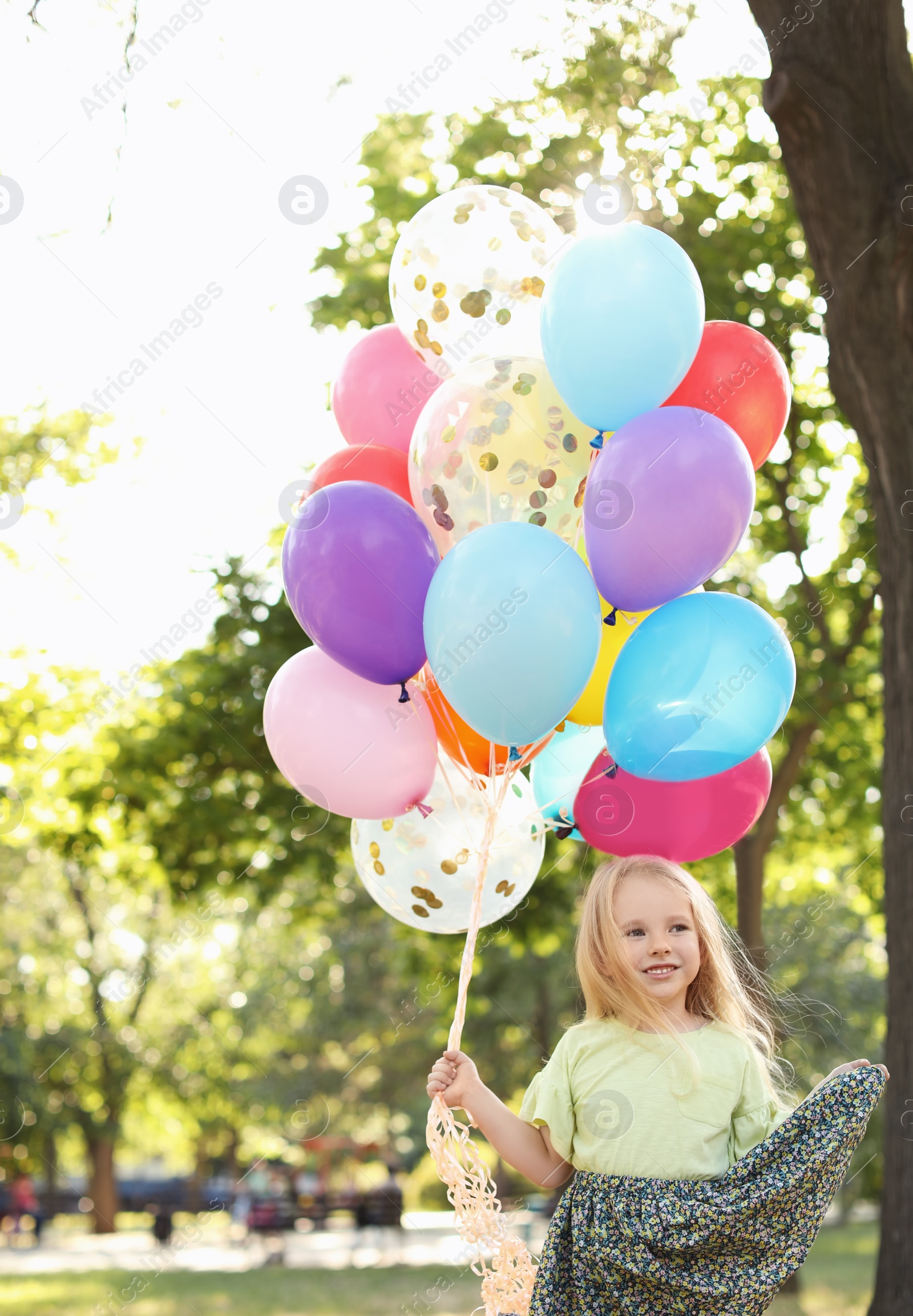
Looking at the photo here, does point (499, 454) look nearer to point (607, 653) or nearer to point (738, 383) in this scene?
point (607, 653)

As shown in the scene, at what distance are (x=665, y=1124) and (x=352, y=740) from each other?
49.0 inches

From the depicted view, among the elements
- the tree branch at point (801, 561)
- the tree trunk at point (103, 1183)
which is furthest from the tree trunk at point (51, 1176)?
the tree branch at point (801, 561)

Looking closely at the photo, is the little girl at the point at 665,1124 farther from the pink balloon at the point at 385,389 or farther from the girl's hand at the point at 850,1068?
the pink balloon at the point at 385,389

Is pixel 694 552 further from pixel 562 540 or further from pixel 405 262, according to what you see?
pixel 405 262

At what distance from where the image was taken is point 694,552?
2.80m

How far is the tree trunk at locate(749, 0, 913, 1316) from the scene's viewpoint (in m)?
4.84

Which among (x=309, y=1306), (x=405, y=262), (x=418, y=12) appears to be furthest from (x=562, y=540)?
(x=309, y=1306)

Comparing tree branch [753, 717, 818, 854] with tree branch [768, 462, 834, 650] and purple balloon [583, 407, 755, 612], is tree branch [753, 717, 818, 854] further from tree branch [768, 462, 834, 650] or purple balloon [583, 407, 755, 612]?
purple balloon [583, 407, 755, 612]

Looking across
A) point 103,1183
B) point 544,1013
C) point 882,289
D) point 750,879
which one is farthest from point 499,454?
point 103,1183

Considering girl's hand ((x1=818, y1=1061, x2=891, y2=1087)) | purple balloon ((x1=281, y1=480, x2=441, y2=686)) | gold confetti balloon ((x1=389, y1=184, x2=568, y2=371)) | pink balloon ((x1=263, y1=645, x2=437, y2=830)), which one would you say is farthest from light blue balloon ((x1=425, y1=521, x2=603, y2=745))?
girl's hand ((x1=818, y1=1061, x2=891, y2=1087))

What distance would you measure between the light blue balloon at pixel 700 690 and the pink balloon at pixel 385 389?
1.12 m

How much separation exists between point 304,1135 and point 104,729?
60.0ft

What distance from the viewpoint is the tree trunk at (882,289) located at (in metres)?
4.84

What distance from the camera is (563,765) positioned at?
3.45m
